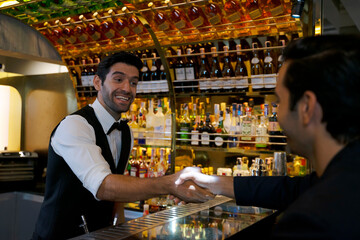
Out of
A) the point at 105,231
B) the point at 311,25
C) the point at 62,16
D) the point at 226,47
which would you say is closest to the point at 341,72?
the point at 105,231

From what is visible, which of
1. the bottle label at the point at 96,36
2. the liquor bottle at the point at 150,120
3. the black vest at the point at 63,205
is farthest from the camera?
the bottle label at the point at 96,36

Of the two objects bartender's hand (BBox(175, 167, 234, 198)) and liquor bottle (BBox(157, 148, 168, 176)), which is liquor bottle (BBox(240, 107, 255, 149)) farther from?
bartender's hand (BBox(175, 167, 234, 198))

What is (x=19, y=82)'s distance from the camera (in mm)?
4086

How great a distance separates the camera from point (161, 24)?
323 cm

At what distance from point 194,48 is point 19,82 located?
7.01 ft

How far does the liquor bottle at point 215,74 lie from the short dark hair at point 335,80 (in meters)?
2.19

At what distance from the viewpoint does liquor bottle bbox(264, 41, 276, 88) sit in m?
2.82

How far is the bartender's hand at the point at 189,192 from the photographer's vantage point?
1636 millimetres

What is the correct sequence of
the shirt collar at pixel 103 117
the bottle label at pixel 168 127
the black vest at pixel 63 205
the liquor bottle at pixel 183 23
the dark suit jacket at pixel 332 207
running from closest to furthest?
1. the dark suit jacket at pixel 332 207
2. the black vest at pixel 63 205
3. the shirt collar at pixel 103 117
4. the liquor bottle at pixel 183 23
5. the bottle label at pixel 168 127

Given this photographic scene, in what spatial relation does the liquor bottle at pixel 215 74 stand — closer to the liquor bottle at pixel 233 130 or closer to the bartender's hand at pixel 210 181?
the liquor bottle at pixel 233 130

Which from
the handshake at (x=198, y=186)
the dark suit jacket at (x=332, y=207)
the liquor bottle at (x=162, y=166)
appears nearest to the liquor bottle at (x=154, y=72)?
the liquor bottle at (x=162, y=166)

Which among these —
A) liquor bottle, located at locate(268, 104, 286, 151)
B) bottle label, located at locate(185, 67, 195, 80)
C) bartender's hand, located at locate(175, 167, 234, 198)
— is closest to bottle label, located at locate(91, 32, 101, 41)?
bottle label, located at locate(185, 67, 195, 80)

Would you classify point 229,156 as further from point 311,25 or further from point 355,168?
point 355,168

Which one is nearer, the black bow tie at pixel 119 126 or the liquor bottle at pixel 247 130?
the black bow tie at pixel 119 126
